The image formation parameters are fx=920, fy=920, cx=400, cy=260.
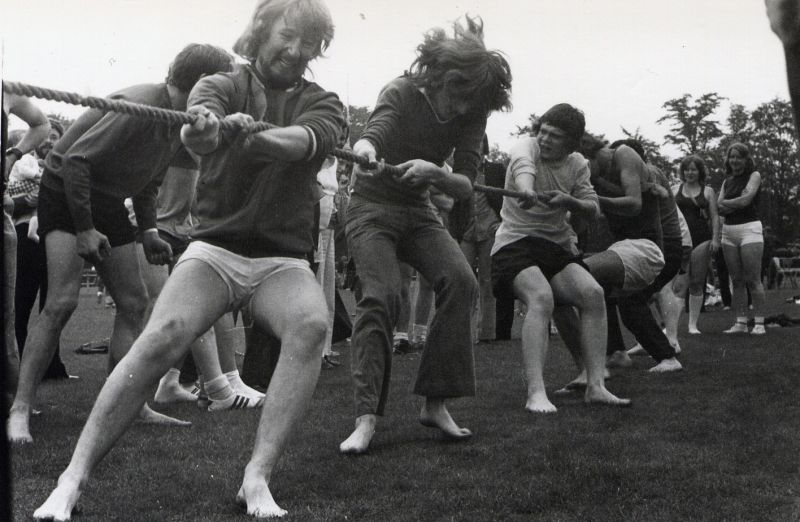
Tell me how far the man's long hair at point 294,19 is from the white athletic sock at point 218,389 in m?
2.23

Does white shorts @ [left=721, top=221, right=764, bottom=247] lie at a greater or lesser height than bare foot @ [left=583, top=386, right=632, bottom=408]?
greater

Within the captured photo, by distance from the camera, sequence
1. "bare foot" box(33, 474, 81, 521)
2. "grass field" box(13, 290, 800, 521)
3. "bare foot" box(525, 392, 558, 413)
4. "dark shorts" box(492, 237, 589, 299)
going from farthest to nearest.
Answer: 1. "dark shorts" box(492, 237, 589, 299)
2. "bare foot" box(525, 392, 558, 413)
3. "grass field" box(13, 290, 800, 521)
4. "bare foot" box(33, 474, 81, 521)

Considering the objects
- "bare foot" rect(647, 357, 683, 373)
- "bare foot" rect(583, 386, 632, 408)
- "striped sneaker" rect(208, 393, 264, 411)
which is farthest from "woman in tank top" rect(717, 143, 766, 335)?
"striped sneaker" rect(208, 393, 264, 411)

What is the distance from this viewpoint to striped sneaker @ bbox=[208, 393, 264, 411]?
4.69 m

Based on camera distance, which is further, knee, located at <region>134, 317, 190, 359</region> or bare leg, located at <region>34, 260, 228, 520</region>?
knee, located at <region>134, 317, 190, 359</region>

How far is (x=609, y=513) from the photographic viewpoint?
2.66m

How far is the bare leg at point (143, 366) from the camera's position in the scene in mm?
2449

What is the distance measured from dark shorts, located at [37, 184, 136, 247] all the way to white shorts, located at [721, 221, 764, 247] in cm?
610

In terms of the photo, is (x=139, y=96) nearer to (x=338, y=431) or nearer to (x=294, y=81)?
(x=294, y=81)

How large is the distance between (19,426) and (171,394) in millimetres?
1311

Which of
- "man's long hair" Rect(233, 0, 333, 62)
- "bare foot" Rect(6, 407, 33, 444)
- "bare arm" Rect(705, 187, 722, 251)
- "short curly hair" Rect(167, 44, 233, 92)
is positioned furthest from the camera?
"bare arm" Rect(705, 187, 722, 251)

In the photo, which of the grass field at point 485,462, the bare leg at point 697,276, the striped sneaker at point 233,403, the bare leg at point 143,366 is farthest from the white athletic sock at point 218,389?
the bare leg at point 697,276

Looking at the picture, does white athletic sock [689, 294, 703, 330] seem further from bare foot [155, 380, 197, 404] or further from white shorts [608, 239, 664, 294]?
bare foot [155, 380, 197, 404]

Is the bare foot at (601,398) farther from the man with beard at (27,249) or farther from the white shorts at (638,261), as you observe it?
the man with beard at (27,249)
